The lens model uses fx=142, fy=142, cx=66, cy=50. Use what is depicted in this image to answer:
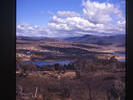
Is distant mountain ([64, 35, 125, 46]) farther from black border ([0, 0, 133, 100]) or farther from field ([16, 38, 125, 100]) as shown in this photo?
black border ([0, 0, 133, 100])

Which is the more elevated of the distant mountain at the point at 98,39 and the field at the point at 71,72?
the distant mountain at the point at 98,39

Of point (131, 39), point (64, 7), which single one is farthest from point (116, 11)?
point (64, 7)

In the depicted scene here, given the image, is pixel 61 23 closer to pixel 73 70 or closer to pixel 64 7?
pixel 64 7

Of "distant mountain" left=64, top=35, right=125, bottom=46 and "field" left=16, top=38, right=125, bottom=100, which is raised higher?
"distant mountain" left=64, top=35, right=125, bottom=46
